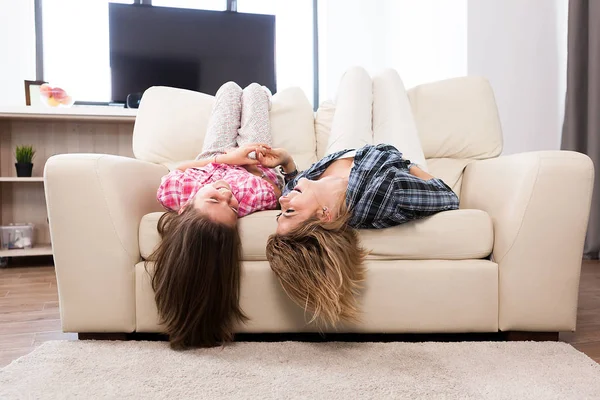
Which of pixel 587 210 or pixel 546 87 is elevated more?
pixel 546 87

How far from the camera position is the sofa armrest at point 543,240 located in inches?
50.5

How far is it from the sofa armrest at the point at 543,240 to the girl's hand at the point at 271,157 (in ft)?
2.51

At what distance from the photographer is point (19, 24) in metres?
3.70

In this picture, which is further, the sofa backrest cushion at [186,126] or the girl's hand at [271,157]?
the sofa backrest cushion at [186,126]

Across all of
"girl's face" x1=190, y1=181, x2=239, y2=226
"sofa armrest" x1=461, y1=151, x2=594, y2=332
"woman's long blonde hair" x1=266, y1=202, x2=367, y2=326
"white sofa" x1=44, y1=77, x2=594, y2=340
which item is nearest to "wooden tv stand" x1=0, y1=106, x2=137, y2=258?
"white sofa" x1=44, y1=77, x2=594, y2=340

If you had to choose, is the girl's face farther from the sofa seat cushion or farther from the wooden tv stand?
the wooden tv stand

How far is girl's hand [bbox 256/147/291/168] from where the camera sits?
1.60 m

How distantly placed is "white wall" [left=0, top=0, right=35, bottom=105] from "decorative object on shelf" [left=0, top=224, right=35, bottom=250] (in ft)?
3.84

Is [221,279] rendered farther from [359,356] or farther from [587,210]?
[587,210]

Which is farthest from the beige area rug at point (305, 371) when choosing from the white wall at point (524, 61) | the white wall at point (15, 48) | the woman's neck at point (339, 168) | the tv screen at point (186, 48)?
the white wall at point (15, 48)

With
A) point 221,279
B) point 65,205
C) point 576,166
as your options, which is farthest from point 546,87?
point 65,205

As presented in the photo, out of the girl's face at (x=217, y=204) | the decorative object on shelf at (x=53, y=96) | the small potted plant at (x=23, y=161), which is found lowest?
the girl's face at (x=217, y=204)

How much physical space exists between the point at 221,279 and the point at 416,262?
1.87 ft

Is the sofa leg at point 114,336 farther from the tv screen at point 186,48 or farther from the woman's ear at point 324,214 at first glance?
A: the tv screen at point 186,48
